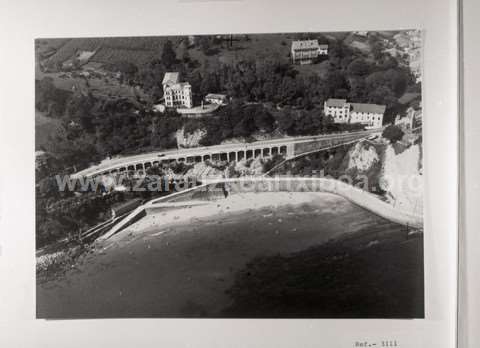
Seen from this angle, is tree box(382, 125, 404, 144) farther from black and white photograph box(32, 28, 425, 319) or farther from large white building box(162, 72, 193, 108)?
large white building box(162, 72, 193, 108)

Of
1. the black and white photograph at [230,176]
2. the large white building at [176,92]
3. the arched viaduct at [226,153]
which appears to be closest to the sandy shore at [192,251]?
the black and white photograph at [230,176]

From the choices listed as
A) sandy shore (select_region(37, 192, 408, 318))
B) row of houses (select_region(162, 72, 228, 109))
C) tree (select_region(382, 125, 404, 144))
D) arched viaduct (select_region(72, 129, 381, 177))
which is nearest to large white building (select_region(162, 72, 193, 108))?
row of houses (select_region(162, 72, 228, 109))

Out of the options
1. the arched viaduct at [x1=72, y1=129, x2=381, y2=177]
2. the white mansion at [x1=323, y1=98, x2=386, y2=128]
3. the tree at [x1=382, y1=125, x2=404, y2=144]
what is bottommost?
the arched viaduct at [x1=72, y1=129, x2=381, y2=177]

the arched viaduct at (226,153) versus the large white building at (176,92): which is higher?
the large white building at (176,92)

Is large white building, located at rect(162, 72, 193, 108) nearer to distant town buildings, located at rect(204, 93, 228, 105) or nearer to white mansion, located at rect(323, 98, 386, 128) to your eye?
distant town buildings, located at rect(204, 93, 228, 105)

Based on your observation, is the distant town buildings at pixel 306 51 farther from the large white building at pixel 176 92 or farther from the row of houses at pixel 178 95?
the large white building at pixel 176 92

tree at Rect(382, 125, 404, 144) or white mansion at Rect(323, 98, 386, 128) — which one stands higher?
white mansion at Rect(323, 98, 386, 128)

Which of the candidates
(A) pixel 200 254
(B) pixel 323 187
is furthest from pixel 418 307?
(A) pixel 200 254

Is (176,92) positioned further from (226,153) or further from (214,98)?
(226,153)
